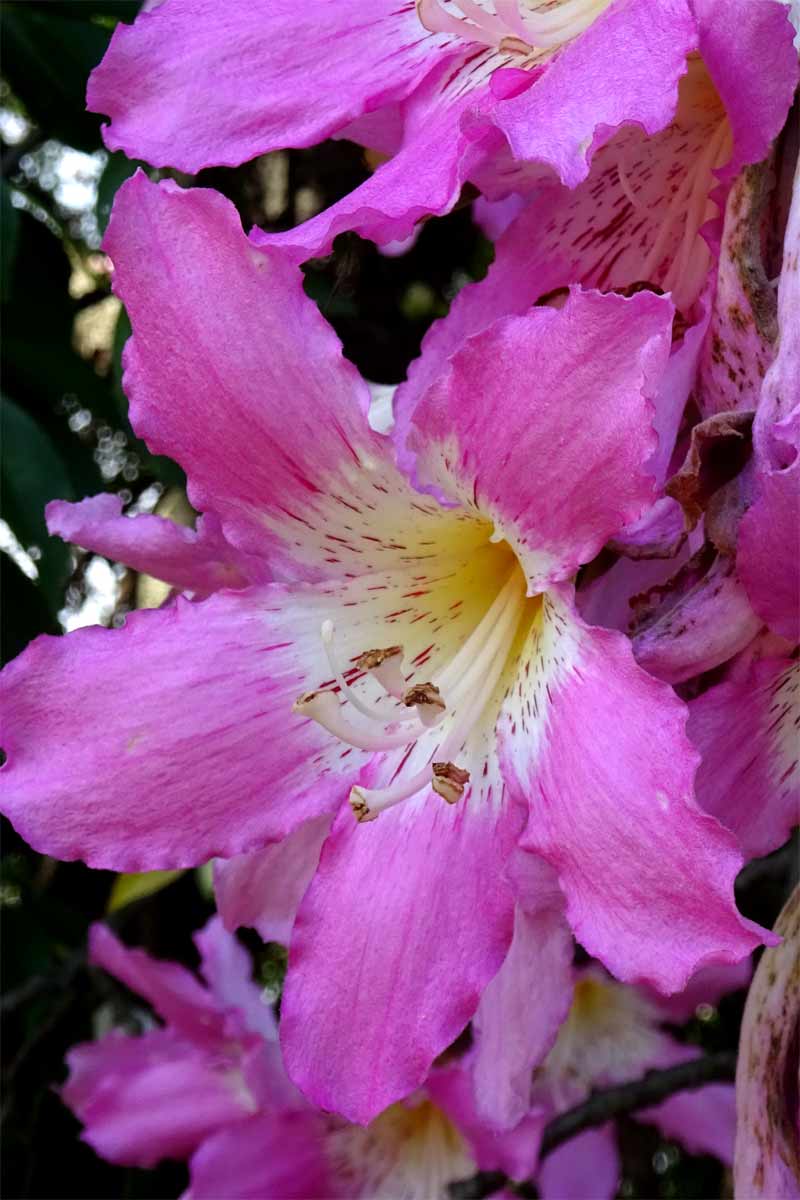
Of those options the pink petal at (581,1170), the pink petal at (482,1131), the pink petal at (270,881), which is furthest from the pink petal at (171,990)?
the pink petal at (270,881)

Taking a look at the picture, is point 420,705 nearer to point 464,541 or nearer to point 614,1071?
point 464,541

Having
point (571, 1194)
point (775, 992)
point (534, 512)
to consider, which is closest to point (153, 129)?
point (534, 512)

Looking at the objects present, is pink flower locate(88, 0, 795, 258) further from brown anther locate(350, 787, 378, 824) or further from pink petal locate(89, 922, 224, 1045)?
pink petal locate(89, 922, 224, 1045)

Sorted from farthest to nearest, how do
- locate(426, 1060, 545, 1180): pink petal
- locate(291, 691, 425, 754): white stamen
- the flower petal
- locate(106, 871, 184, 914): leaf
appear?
1. locate(106, 871, 184, 914): leaf
2. locate(426, 1060, 545, 1180): pink petal
3. locate(291, 691, 425, 754): white stamen
4. the flower petal

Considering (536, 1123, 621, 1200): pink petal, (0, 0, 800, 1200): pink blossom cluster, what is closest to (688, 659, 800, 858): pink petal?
(0, 0, 800, 1200): pink blossom cluster

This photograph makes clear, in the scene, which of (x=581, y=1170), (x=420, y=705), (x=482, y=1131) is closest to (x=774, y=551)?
(x=420, y=705)

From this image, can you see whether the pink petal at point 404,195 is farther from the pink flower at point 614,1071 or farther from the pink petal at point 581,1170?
the pink petal at point 581,1170

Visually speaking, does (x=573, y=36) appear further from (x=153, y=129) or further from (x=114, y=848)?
(x=114, y=848)
